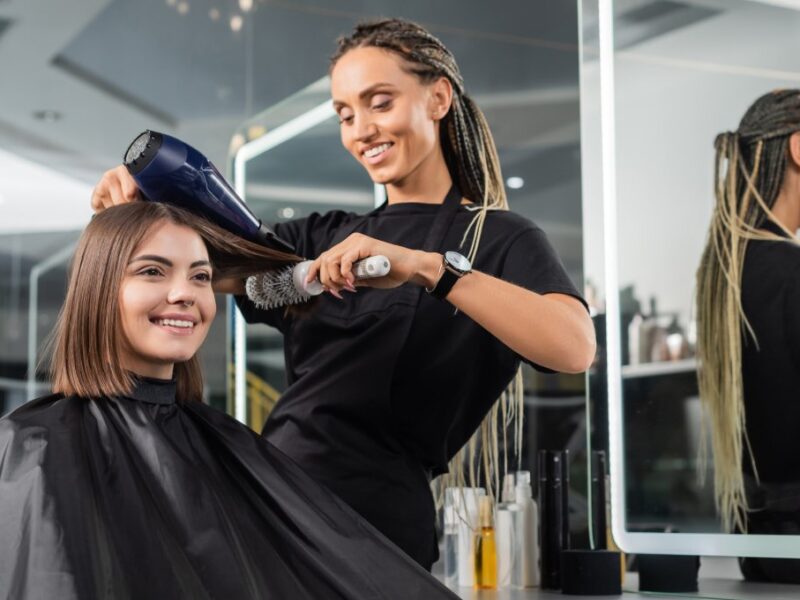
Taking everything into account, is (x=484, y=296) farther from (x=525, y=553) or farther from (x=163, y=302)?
(x=525, y=553)

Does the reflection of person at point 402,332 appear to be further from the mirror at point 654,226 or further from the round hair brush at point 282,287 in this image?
the mirror at point 654,226

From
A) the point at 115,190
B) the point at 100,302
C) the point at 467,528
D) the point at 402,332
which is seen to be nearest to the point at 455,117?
the point at 402,332

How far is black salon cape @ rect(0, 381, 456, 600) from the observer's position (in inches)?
61.4

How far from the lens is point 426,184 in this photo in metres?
2.17

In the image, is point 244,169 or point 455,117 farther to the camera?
point 244,169

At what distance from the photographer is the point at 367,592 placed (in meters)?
1.74

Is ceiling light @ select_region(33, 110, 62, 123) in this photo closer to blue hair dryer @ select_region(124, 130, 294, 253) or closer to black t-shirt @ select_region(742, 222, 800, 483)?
blue hair dryer @ select_region(124, 130, 294, 253)

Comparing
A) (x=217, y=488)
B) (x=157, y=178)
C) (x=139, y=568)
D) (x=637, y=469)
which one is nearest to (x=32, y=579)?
(x=139, y=568)

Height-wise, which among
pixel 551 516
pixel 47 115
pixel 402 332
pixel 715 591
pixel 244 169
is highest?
pixel 47 115

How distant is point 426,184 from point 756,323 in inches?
27.8

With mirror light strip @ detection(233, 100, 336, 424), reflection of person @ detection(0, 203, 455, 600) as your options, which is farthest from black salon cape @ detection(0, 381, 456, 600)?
mirror light strip @ detection(233, 100, 336, 424)

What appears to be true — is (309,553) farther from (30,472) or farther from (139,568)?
(30,472)

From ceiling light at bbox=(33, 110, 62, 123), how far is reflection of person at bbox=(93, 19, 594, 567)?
2702 millimetres

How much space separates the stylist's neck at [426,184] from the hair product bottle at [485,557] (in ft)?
2.75
